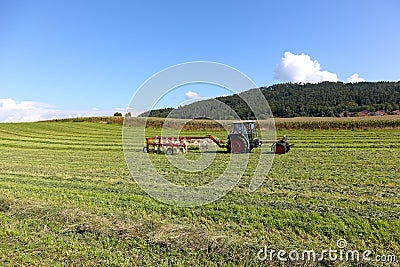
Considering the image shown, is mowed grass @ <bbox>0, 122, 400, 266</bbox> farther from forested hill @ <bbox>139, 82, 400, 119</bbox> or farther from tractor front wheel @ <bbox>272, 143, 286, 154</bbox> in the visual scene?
forested hill @ <bbox>139, 82, 400, 119</bbox>

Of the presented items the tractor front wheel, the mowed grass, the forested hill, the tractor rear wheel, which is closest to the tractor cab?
the tractor rear wheel

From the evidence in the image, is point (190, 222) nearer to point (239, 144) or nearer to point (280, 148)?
point (239, 144)

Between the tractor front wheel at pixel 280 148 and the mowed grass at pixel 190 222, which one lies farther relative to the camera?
the tractor front wheel at pixel 280 148

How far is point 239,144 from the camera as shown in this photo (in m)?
18.2

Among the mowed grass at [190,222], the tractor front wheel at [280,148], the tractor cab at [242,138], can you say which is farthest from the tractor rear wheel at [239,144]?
the mowed grass at [190,222]

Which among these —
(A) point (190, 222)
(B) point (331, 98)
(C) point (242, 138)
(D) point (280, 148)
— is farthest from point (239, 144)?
(B) point (331, 98)

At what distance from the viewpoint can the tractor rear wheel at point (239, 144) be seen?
1809 centimetres

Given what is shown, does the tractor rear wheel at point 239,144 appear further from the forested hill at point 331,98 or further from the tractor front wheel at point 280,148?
the forested hill at point 331,98

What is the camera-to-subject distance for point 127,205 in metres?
7.91

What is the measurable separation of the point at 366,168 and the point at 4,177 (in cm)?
1338

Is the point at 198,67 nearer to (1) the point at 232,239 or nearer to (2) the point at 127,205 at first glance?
(2) the point at 127,205

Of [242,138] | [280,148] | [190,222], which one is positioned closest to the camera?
[190,222]

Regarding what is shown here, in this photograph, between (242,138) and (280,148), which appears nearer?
(242,138)

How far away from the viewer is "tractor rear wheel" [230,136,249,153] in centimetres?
1809
